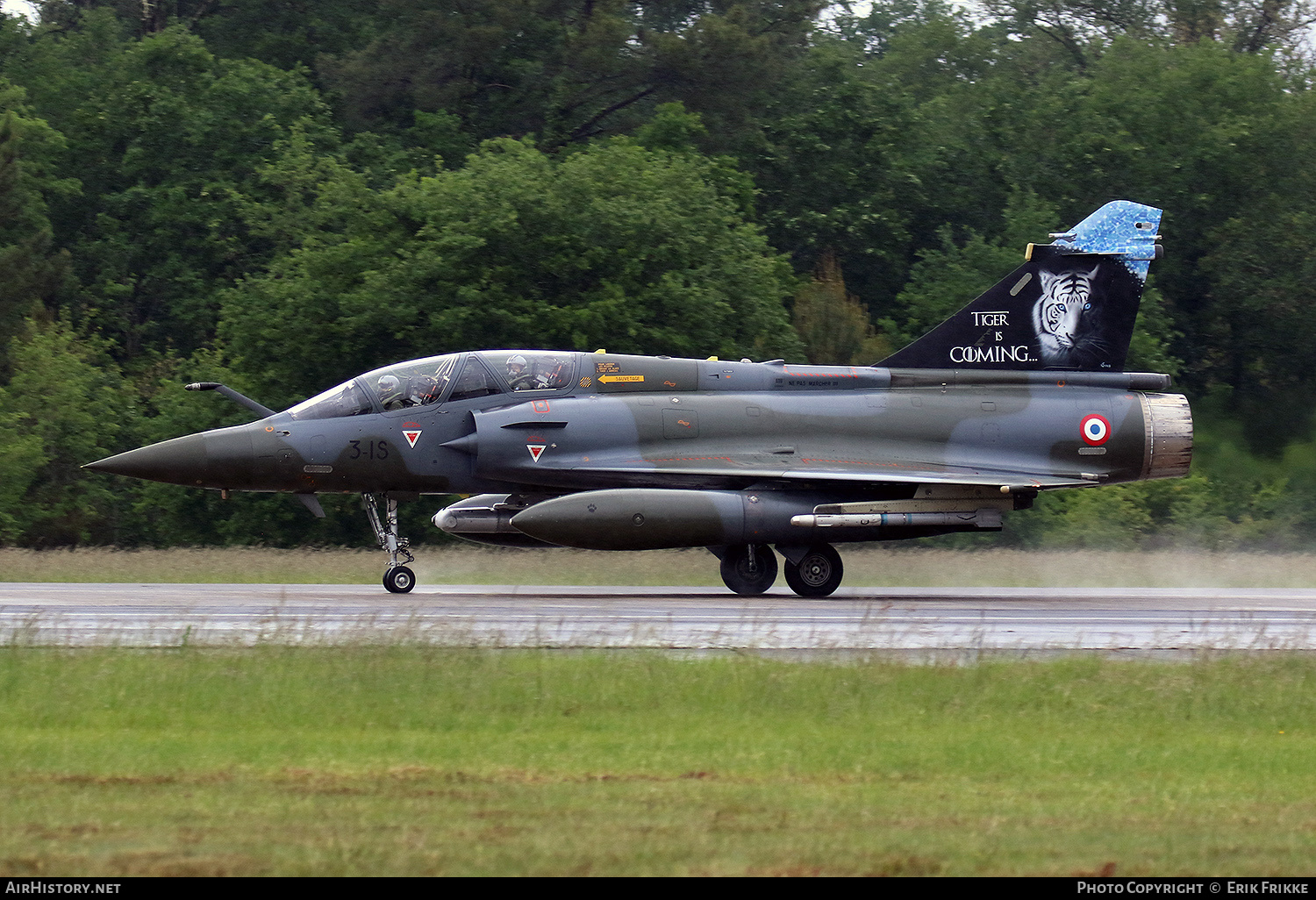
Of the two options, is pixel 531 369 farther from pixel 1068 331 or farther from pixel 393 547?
pixel 1068 331

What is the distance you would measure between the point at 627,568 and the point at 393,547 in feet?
19.1

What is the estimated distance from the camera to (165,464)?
18.1 m

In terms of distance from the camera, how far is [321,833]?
21.4 ft

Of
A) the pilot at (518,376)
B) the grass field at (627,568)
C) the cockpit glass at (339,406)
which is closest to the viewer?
the cockpit glass at (339,406)

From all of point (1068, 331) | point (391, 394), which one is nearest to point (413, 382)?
point (391, 394)

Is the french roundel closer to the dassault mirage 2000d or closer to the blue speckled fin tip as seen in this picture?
the dassault mirage 2000d

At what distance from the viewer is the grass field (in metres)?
22.4

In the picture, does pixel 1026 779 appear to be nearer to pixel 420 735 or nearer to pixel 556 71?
pixel 420 735

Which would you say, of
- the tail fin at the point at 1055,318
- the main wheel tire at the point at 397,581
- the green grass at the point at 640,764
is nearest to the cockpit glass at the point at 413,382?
the main wheel tire at the point at 397,581

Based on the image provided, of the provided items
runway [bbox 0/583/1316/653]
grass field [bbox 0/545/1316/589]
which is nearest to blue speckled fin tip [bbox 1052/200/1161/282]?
runway [bbox 0/583/1316/653]

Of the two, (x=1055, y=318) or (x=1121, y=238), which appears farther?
(x=1121, y=238)

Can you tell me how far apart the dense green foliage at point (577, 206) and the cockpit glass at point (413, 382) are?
37.8ft

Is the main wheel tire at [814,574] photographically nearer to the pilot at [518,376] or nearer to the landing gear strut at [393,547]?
the pilot at [518,376]

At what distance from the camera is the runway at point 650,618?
13.0 m
